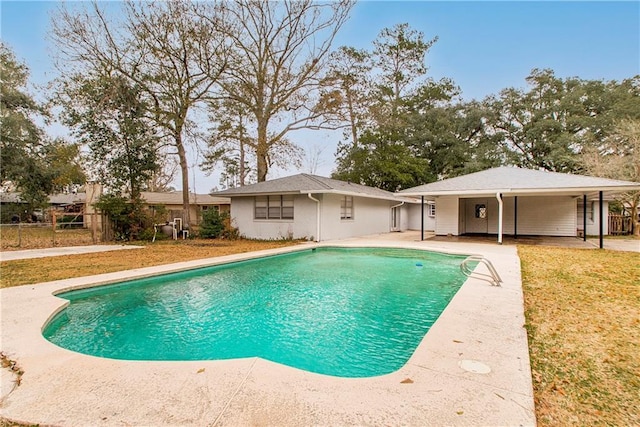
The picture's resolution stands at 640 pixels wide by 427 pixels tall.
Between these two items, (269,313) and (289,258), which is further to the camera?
(289,258)

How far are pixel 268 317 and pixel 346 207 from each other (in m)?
11.9

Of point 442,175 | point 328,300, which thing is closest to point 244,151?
point 442,175

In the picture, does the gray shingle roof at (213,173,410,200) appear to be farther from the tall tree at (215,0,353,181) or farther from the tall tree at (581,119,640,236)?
the tall tree at (581,119,640,236)

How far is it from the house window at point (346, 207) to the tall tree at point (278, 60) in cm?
A: 656

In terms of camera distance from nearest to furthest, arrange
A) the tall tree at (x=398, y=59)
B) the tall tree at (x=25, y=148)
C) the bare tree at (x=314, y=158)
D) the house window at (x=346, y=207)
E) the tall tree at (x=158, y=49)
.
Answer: the tall tree at (x=158, y=49)
the house window at (x=346, y=207)
the tall tree at (x=25, y=148)
the tall tree at (x=398, y=59)
the bare tree at (x=314, y=158)

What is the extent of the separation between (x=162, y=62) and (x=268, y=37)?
21.6 feet

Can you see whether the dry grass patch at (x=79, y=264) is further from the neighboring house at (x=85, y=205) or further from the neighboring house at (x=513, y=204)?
the neighboring house at (x=513, y=204)

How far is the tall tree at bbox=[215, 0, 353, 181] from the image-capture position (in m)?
17.9

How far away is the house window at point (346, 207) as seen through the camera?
1617 cm

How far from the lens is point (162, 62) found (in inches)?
599

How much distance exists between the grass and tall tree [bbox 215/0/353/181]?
42.7 feet

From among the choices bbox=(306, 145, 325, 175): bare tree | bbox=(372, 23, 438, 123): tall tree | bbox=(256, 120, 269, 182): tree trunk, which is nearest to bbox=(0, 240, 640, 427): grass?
bbox=(256, 120, 269, 182): tree trunk

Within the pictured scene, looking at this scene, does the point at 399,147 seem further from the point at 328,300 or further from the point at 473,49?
the point at 328,300

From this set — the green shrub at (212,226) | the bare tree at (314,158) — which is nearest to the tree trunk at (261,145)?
the green shrub at (212,226)
